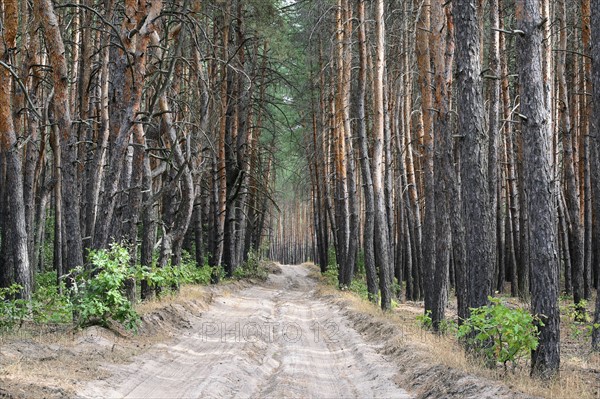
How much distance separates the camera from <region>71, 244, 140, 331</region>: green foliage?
943 cm

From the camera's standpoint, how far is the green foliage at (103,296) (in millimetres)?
9430

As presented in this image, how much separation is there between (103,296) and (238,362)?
7.77ft

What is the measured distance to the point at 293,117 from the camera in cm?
3866

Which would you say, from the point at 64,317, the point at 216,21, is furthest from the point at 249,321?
the point at 216,21

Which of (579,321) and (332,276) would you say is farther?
(332,276)

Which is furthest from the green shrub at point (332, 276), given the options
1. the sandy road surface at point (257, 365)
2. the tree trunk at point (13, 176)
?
the tree trunk at point (13, 176)

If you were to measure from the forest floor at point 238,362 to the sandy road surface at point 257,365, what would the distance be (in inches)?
0.7

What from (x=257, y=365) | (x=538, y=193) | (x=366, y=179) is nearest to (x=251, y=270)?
(x=366, y=179)

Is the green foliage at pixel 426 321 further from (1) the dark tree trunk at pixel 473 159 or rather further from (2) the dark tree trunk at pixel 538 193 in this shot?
(2) the dark tree trunk at pixel 538 193

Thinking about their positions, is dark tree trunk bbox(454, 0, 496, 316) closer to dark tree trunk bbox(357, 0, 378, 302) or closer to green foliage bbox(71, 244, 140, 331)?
green foliage bbox(71, 244, 140, 331)

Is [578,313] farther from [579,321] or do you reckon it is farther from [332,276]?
[332,276]

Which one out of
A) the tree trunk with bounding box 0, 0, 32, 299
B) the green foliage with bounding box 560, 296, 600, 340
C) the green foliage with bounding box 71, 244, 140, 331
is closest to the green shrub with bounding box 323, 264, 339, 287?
the green foliage with bounding box 560, 296, 600, 340

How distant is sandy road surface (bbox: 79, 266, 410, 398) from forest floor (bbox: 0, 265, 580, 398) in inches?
0.7

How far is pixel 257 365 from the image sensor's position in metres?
9.30
